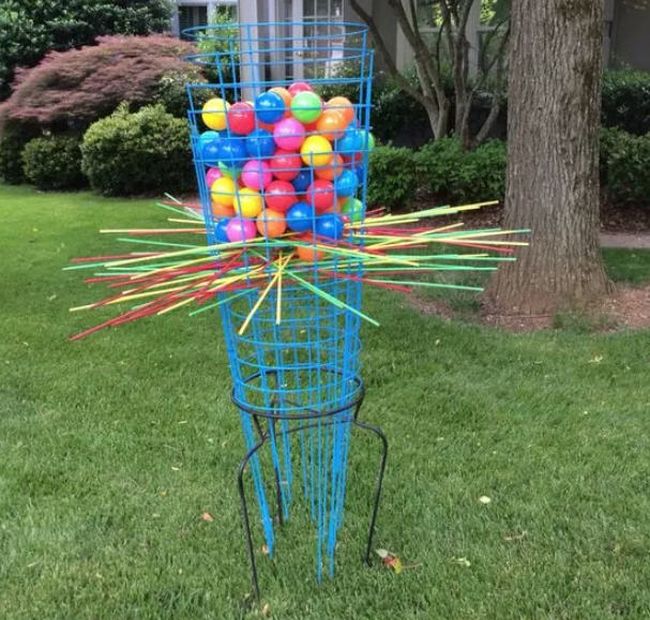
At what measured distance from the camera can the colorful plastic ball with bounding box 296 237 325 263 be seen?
7.13 ft

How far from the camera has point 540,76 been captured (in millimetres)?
4961

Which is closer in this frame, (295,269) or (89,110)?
(295,269)

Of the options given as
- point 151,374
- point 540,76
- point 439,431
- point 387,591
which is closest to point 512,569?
point 387,591

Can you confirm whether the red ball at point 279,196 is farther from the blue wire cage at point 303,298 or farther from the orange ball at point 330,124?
the orange ball at point 330,124

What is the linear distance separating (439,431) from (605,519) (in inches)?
37.0

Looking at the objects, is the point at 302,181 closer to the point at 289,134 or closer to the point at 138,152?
the point at 289,134

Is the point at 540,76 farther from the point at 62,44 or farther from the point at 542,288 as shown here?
the point at 62,44

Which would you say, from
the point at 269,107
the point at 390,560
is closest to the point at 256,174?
the point at 269,107

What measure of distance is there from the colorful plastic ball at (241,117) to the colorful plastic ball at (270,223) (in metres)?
0.25

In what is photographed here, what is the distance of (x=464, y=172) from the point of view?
26.0 ft

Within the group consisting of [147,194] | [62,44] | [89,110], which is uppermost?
[62,44]

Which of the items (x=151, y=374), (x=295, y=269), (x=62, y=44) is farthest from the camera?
(x=62, y=44)

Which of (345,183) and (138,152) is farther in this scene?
(138,152)

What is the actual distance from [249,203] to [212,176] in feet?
0.72
